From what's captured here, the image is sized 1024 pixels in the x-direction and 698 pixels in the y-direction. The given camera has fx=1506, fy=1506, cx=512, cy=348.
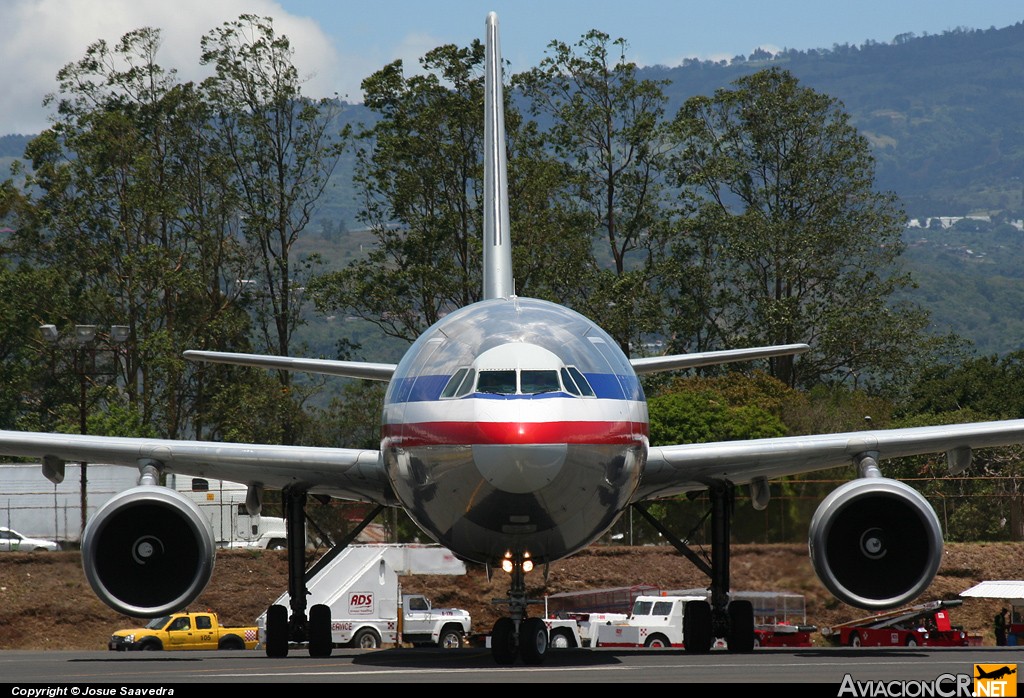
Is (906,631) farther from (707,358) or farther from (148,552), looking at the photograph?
(148,552)

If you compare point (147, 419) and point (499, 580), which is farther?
point (147, 419)

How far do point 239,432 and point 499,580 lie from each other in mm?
25502

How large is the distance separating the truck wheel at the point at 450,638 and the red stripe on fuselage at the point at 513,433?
21157 mm

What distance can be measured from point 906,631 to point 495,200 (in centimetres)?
1430

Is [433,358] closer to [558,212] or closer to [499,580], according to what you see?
[499,580]

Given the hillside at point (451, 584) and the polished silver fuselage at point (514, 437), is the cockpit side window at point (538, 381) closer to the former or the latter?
the polished silver fuselage at point (514, 437)

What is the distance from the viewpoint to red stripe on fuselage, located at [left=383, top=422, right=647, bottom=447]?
14.9 m

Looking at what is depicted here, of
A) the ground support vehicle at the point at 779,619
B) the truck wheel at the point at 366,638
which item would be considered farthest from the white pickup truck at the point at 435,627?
the ground support vehicle at the point at 779,619

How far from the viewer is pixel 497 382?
1551cm

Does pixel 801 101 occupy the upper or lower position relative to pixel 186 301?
upper

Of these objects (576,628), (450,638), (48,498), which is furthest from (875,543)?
(48,498)

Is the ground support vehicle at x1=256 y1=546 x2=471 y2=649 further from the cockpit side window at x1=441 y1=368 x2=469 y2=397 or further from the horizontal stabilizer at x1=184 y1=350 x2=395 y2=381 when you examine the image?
the cockpit side window at x1=441 y1=368 x2=469 y2=397

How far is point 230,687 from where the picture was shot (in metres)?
13.4

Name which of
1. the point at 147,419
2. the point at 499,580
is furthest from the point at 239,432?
the point at 499,580
